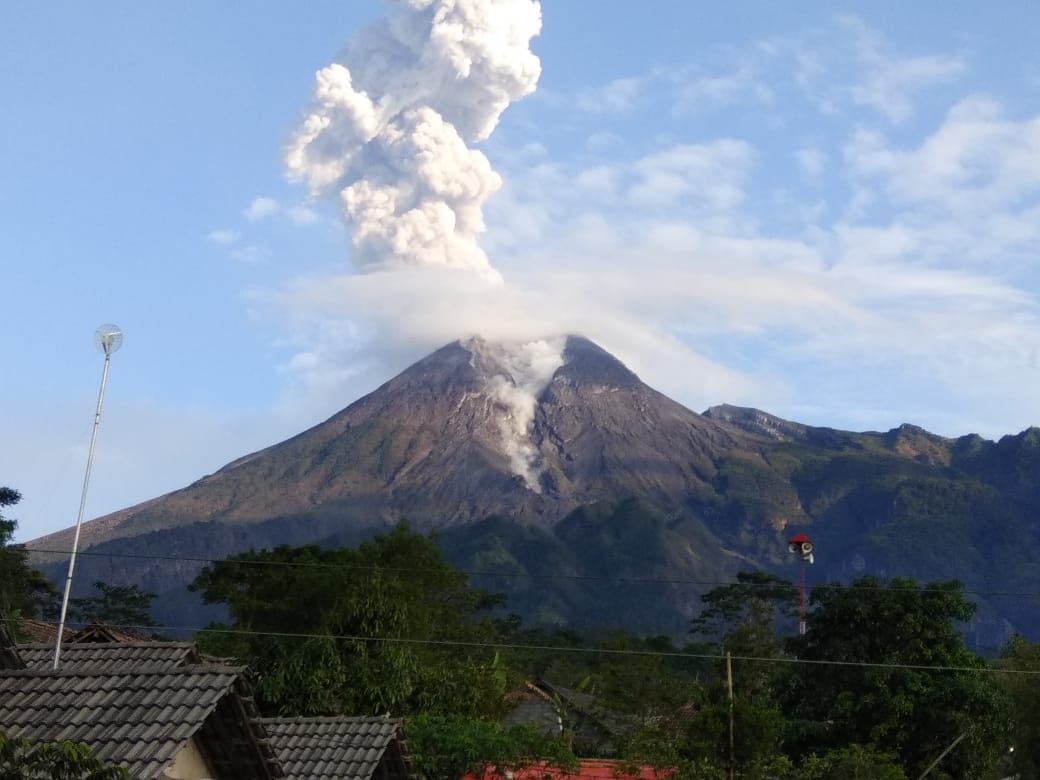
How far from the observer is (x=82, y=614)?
2721 inches

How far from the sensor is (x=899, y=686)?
3222 centimetres

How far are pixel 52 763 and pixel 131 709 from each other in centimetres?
156

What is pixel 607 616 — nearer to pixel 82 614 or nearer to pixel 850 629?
pixel 82 614

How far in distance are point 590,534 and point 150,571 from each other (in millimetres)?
61524

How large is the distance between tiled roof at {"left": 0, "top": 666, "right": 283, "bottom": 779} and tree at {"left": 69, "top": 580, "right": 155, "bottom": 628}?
59.3 meters

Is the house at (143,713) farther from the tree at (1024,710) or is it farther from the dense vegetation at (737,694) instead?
the tree at (1024,710)

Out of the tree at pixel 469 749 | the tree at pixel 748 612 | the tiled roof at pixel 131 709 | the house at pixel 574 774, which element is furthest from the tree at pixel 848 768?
the tree at pixel 748 612

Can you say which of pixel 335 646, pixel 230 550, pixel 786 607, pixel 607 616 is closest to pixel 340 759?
pixel 335 646

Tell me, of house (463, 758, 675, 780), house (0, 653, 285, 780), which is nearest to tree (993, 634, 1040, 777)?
house (463, 758, 675, 780)

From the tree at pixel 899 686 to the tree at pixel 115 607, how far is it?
43400 mm

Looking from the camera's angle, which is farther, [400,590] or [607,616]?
[607,616]

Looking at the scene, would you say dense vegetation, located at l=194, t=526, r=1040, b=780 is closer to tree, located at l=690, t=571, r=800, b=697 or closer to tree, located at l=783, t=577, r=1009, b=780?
tree, located at l=783, t=577, r=1009, b=780

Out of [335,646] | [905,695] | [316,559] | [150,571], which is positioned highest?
[150,571]

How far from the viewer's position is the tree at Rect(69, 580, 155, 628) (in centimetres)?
6912
